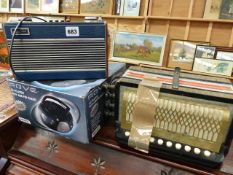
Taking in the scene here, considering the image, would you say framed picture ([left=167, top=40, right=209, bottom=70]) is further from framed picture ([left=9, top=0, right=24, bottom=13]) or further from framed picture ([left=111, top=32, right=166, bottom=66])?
framed picture ([left=9, top=0, right=24, bottom=13])

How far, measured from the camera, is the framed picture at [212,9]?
2.15 metres

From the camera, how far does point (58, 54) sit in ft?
2.21

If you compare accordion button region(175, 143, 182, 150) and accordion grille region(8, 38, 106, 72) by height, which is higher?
accordion grille region(8, 38, 106, 72)

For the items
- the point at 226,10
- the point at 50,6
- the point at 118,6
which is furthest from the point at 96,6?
the point at 226,10

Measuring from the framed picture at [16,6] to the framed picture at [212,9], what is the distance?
266cm

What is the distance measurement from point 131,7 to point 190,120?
7.23ft

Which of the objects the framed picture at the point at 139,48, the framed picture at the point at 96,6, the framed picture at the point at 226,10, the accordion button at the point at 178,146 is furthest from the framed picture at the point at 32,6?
the accordion button at the point at 178,146

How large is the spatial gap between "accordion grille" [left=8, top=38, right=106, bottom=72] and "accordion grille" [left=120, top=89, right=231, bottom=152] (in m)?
0.17

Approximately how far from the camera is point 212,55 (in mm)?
2205

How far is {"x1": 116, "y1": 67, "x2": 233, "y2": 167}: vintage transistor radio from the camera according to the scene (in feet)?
1.80

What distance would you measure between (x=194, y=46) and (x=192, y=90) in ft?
6.24

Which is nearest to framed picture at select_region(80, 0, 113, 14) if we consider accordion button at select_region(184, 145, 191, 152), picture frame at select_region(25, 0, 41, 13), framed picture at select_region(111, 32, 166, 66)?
framed picture at select_region(111, 32, 166, 66)

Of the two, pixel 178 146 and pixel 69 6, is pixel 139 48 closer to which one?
pixel 69 6

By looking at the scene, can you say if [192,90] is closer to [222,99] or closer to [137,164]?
[222,99]
